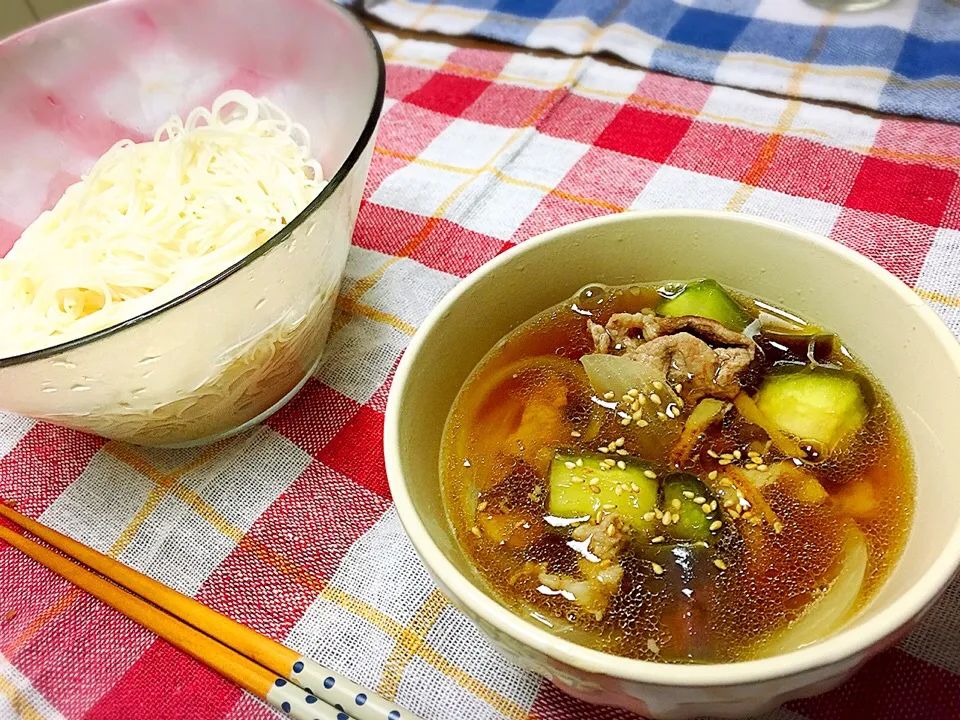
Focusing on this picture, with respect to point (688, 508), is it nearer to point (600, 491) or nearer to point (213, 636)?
point (600, 491)

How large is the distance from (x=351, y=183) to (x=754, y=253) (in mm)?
576

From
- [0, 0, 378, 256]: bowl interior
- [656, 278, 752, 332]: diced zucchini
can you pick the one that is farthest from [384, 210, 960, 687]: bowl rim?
[0, 0, 378, 256]: bowl interior

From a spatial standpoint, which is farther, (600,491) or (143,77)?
(143,77)

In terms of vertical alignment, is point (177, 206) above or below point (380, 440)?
above

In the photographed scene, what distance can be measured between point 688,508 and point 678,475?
5 cm

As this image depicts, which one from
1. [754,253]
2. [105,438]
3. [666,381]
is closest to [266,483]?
[105,438]

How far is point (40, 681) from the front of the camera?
0.96 m

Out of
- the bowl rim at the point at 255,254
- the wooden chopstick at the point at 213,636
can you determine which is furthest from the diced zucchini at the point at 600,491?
the bowl rim at the point at 255,254

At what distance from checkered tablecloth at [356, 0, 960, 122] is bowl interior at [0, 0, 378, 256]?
745mm

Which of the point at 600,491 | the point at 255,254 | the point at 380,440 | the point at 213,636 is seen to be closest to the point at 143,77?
the point at 255,254

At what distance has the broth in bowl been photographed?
0.75 meters

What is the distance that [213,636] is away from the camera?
0.94 meters

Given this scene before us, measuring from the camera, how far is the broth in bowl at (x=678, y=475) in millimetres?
746

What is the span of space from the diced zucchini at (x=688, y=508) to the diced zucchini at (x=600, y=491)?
0.02 m
